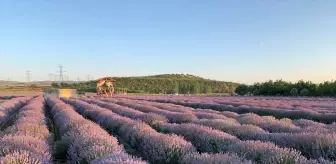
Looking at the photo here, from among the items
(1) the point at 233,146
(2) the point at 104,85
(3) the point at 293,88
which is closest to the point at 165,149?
(1) the point at 233,146

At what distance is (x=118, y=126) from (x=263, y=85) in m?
52.0

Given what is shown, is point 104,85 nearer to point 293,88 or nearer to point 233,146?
point 293,88

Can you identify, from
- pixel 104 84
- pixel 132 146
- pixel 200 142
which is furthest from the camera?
pixel 104 84

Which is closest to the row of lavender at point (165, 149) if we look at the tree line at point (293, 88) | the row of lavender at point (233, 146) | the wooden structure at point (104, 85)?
the row of lavender at point (233, 146)

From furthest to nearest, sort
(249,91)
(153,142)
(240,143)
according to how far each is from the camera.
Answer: (249,91) → (153,142) → (240,143)

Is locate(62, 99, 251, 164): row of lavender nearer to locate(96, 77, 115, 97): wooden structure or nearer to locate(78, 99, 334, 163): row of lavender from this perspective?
locate(78, 99, 334, 163): row of lavender

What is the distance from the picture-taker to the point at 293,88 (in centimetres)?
5134

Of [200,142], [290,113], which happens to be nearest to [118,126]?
[200,142]

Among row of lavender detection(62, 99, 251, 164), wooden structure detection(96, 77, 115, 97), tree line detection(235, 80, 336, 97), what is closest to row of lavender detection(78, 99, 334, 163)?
row of lavender detection(62, 99, 251, 164)

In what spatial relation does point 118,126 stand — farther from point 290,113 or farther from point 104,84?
point 104,84

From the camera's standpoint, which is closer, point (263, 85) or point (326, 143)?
point (326, 143)

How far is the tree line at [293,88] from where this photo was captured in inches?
1810

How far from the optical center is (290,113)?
15.6 metres

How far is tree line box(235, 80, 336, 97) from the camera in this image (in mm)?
45969
